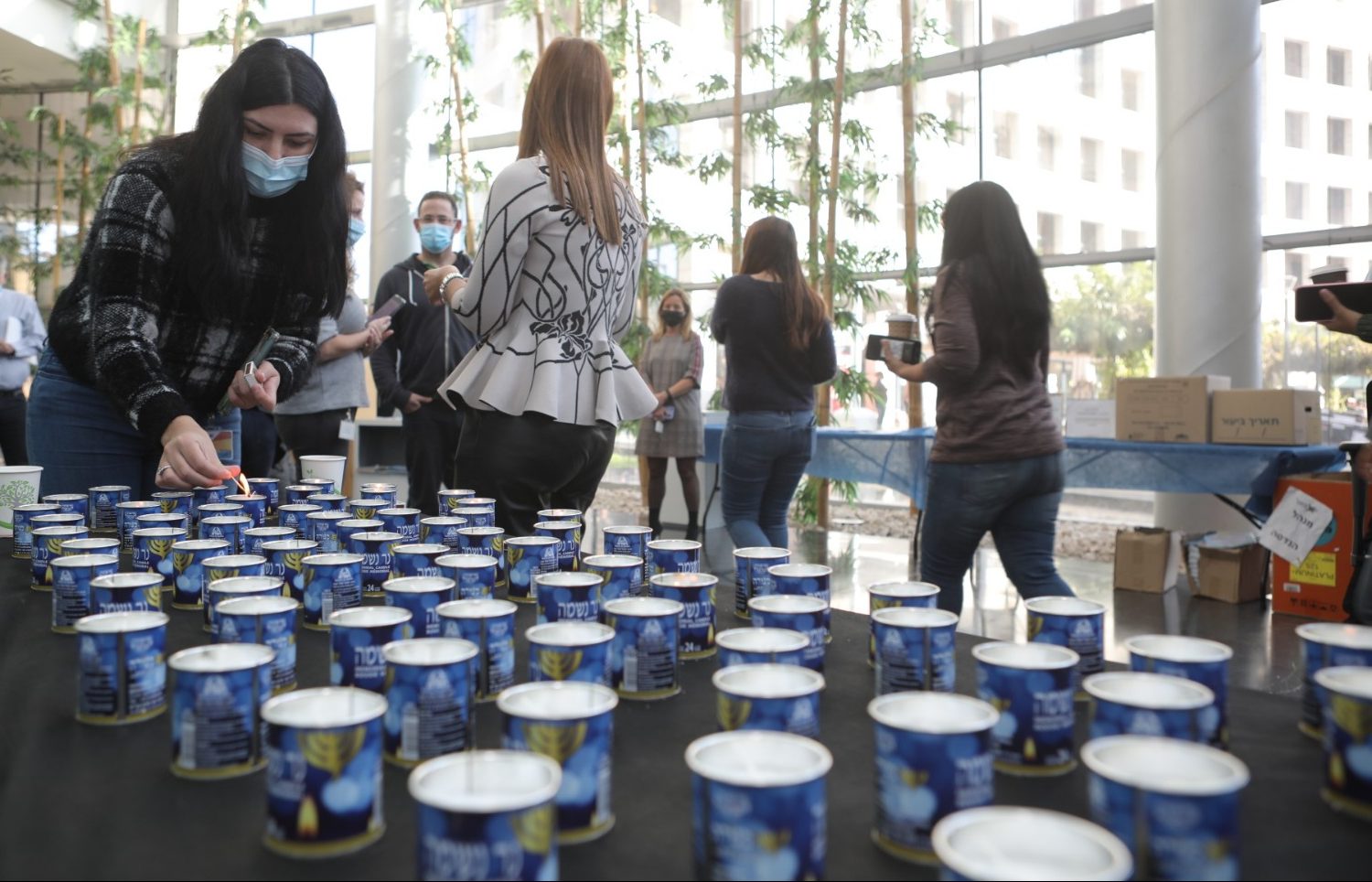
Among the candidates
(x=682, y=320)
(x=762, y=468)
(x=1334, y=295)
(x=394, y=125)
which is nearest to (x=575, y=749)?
(x=762, y=468)

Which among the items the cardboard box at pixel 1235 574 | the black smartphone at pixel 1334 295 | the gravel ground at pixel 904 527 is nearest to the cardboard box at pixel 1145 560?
the cardboard box at pixel 1235 574

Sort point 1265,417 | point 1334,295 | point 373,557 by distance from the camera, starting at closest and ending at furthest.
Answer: point 373,557, point 1334,295, point 1265,417

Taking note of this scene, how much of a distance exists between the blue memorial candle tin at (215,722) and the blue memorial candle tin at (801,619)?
1.49 ft

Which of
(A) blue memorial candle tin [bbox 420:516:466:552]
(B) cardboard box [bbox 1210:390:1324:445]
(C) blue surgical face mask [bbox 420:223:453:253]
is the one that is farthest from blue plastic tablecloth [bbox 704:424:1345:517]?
(A) blue memorial candle tin [bbox 420:516:466:552]

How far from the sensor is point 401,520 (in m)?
1.52

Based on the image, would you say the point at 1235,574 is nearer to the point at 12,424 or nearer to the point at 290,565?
the point at 290,565

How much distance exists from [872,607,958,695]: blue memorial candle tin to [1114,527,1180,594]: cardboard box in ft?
12.7

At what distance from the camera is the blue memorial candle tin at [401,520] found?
1483 mm

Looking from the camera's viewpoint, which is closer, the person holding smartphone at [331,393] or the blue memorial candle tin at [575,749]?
the blue memorial candle tin at [575,749]

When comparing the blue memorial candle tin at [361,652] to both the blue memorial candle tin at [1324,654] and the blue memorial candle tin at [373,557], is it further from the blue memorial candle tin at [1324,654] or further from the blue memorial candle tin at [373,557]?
the blue memorial candle tin at [1324,654]

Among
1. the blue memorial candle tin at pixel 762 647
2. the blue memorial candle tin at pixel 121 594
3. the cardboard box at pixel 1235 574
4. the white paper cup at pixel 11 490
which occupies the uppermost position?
the white paper cup at pixel 11 490

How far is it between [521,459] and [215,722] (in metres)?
1.03

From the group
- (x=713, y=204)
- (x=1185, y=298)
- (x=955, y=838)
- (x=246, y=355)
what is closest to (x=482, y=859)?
(x=955, y=838)

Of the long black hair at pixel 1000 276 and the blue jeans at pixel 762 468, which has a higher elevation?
the long black hair at pixel 1000 276
